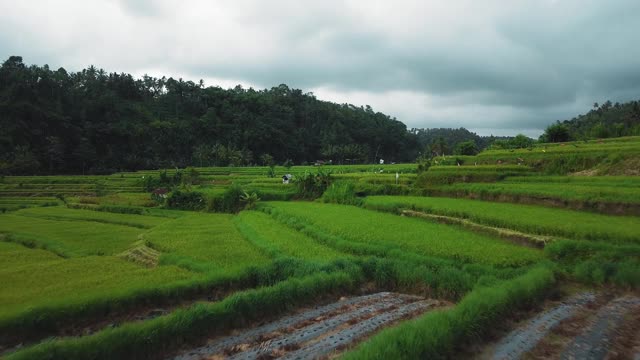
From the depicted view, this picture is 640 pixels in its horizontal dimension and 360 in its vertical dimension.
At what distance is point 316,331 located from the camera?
6.18 meters

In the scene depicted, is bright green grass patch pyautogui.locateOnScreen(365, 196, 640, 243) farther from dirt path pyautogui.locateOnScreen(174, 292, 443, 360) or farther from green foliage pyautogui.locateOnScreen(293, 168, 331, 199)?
green foliage pyautogui.locateOnScreen(293, 168, 331, 199)

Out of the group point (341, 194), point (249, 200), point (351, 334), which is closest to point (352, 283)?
point (351, 334)

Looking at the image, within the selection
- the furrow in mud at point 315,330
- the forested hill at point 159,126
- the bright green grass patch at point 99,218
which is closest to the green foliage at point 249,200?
the bright green grass patch at point 99,218

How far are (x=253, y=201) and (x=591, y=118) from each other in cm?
6438

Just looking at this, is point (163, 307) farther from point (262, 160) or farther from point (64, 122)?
point (262, 160)

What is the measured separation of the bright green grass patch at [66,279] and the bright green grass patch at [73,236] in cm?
124

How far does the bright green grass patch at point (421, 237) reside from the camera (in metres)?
8.90

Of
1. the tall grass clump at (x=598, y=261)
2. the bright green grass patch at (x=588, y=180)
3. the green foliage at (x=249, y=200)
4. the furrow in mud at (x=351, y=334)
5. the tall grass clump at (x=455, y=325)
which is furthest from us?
the green foliage at (x=249, y=200)

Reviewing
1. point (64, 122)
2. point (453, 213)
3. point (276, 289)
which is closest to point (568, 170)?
point (453, 213)

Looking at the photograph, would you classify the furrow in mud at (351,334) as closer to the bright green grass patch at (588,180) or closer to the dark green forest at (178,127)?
the bright green grass patch at (588,180)

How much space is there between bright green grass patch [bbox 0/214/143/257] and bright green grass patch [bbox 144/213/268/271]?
1.11m

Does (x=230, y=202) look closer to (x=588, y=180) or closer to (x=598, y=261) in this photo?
(x=588, y=180)

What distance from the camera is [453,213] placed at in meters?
13.7

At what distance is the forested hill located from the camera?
175 ft
